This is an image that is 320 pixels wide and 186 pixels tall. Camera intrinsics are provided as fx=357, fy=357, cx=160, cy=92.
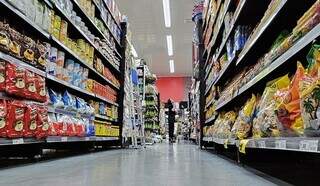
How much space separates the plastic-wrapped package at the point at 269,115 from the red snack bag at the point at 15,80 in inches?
57.1

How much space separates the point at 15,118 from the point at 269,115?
150 centimetres

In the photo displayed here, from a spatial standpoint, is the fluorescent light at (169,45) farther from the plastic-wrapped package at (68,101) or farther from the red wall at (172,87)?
the plastic-wrapped package at (68,101)

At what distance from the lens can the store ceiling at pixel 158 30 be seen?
361 inches

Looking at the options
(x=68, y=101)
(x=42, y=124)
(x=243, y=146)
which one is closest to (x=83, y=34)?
(x=68, y=101)

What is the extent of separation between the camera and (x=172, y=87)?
65.3 feet

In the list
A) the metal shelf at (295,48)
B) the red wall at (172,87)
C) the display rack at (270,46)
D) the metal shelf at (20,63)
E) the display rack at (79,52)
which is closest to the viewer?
the metal shelf at (295,48)

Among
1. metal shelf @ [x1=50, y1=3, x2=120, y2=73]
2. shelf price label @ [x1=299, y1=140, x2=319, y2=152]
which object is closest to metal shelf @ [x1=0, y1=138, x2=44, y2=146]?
metal shelf @ [x1=50, y1=3, x2=120, y2=73]

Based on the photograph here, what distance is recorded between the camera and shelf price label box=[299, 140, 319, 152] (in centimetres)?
103

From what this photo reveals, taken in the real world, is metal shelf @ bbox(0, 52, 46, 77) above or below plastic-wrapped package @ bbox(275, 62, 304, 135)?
above

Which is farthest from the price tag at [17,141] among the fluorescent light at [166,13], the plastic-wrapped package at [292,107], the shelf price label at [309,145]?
the fluorescent light at [166,13]

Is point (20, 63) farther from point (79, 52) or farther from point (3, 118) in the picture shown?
point (79, 52)

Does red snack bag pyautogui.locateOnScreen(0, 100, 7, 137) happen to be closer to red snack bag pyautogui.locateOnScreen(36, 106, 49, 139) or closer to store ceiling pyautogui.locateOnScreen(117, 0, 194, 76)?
red snack bag pyautogui.locateOnScreen(36, 106, 49, 139)

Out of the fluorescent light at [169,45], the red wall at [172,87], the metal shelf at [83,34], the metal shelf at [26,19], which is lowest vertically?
A: the metal shelf at [26,19]

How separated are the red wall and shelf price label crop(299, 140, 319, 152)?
18656mm
